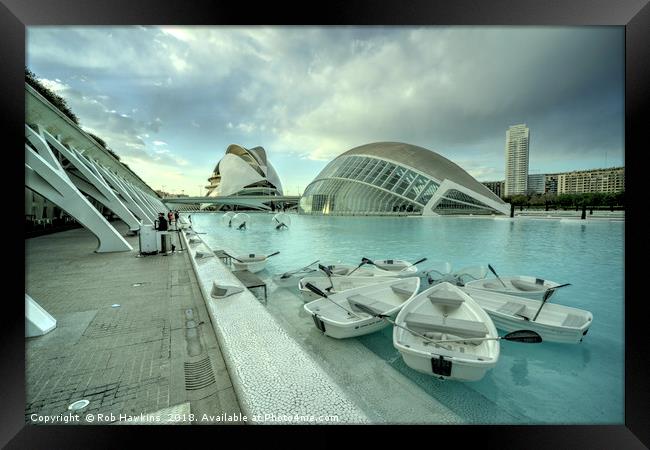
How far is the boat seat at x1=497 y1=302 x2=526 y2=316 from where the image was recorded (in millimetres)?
4699

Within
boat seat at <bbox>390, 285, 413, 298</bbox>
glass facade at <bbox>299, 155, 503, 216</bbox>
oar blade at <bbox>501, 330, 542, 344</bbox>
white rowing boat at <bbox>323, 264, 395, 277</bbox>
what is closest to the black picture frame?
oar blade at <bbox>501, 330, 542, 344</bbox>

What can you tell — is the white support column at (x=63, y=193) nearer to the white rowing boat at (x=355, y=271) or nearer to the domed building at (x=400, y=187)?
A: the white rowing boat at (x=355, y=271)

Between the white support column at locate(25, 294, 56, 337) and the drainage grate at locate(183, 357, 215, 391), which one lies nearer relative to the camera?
the drainage grate at locate(183, 357, 215, 391)

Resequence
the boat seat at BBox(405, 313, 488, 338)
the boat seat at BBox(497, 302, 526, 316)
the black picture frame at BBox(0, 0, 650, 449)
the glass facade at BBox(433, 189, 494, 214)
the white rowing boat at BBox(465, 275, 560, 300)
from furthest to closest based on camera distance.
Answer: the glass facade at BBox(433, 189, 494, 214) < the white rowing boat at BBox(465, 275, 560, 300) < the boat seat at BBox(497, 302, 526, 316) < the boat seat at BBox(405, 313, 488, 338) < the black picture frame at BBox(0, 0, 650, 449)

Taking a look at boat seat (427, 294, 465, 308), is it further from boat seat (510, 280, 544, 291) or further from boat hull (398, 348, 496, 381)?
boat seat (510, 280, 544, 291)

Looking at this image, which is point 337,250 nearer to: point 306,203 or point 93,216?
point 93,216

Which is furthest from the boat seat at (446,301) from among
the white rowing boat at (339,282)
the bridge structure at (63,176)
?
the bridge structure at (63,176)

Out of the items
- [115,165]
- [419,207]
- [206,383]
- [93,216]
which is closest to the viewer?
[206,383]

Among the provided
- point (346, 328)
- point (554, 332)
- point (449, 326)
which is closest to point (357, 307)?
point (346, 328)

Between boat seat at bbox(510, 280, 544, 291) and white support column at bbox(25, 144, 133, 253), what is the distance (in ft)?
38.0

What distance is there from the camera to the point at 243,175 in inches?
2415
